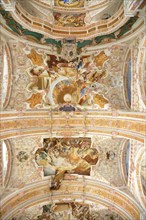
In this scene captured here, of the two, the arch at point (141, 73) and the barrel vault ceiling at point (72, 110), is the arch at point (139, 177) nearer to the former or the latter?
the barrel vault ceiling at point (72, 110)

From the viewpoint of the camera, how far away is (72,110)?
13.4m

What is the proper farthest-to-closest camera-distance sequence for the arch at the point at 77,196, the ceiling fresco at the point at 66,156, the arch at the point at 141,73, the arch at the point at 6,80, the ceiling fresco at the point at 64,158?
the ceiling fresco at the point at 66,156, the ceiling fresco at the point at 64,158, the arch at the point at 77,196, the arch at the point at 6,80, the arch at the point at 141,73

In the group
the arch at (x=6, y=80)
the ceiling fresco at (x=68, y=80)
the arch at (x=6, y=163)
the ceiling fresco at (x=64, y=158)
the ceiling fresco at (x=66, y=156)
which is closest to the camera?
the arch at (x=6, y=80)

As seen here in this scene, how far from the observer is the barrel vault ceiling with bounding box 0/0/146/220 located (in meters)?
11.1

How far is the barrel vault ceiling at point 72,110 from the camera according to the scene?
1105cm

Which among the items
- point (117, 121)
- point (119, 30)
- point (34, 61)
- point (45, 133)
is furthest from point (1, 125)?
point (119, 30)

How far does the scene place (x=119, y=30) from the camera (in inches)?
426

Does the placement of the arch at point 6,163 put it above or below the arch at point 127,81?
below

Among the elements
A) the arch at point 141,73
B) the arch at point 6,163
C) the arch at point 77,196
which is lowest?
the arch at point 77,196

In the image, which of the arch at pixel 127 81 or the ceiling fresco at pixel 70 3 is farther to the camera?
the arch at pixel 127 81

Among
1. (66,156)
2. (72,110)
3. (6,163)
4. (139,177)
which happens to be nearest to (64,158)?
(66,156)

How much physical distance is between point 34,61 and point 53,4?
2.82m

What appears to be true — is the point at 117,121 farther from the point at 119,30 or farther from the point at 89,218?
the point at 89,218

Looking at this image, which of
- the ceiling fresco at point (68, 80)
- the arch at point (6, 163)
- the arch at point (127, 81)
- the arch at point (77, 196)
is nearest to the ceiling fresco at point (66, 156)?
the arch at point (77, 196)
